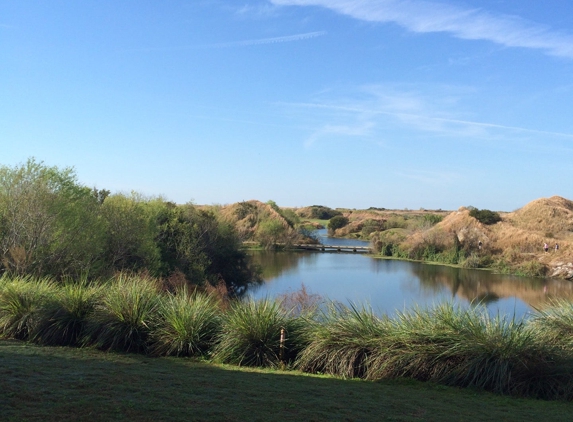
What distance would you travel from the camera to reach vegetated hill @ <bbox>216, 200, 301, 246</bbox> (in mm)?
52250

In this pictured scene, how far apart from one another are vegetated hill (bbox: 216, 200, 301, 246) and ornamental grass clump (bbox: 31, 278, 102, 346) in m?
38.9

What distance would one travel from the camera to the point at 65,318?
10016mm

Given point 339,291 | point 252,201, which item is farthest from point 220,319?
point 252,201

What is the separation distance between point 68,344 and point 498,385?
7.44m

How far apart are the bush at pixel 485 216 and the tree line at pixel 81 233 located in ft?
82.5

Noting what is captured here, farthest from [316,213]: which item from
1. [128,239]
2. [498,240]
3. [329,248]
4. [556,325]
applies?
[556,325]

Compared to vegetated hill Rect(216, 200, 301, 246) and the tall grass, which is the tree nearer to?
the tall grass

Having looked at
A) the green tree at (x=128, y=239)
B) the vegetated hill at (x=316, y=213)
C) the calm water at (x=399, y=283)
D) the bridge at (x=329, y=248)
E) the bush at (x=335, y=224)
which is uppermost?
the vegetated hill at (x=316, y=213)

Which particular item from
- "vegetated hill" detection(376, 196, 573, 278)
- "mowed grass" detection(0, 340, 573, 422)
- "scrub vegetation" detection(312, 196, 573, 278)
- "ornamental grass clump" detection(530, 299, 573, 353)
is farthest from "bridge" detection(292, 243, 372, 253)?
"mowed grass" detection(0, 340, 573, 422)

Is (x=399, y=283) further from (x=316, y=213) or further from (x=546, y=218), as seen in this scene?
(x=316, y=213)

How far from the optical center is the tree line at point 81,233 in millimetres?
17188

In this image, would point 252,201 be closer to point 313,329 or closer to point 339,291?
point 339,291

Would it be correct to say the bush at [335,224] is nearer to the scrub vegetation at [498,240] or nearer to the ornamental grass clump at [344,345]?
the scrub vegetation at [498,240]

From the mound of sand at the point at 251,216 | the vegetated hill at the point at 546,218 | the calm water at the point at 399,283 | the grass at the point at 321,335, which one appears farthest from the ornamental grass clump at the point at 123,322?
the mound of sand at the point at 251,216
